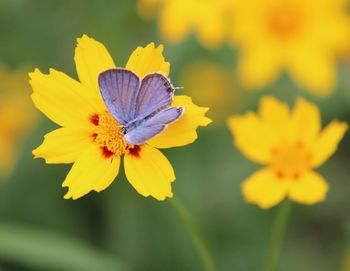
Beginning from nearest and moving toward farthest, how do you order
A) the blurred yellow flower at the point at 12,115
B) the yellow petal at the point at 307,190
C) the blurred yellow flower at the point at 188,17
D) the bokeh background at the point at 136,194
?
the yellow petal at the point at 307,190
the bokeh background at the point at 136,194
the blurred yellow flower at the point at 188,17
the blurred yellow flower at the point at 12,115

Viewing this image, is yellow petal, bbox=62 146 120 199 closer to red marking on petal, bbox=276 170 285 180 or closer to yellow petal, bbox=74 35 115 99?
yellow petal, bbox=74 35 115 99

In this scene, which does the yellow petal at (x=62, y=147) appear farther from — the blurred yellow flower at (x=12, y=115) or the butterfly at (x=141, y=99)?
the blurred yellow flower at (x=12, y=115)

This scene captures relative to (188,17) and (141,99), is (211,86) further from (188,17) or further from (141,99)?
(141,99)

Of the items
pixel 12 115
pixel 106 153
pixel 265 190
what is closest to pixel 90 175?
pixel 106 153

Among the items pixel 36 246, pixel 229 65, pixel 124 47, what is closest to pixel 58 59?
pixel 124 47

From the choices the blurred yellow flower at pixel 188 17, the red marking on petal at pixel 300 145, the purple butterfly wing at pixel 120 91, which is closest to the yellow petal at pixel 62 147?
the purple butterfly wing at pixel 120 91

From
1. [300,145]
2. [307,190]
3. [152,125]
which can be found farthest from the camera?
[300,145]

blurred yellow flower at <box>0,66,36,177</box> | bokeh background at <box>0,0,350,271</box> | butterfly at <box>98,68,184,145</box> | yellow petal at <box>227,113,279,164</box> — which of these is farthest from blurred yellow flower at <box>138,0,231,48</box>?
butterfly at <box>98,68,184,145</box>
